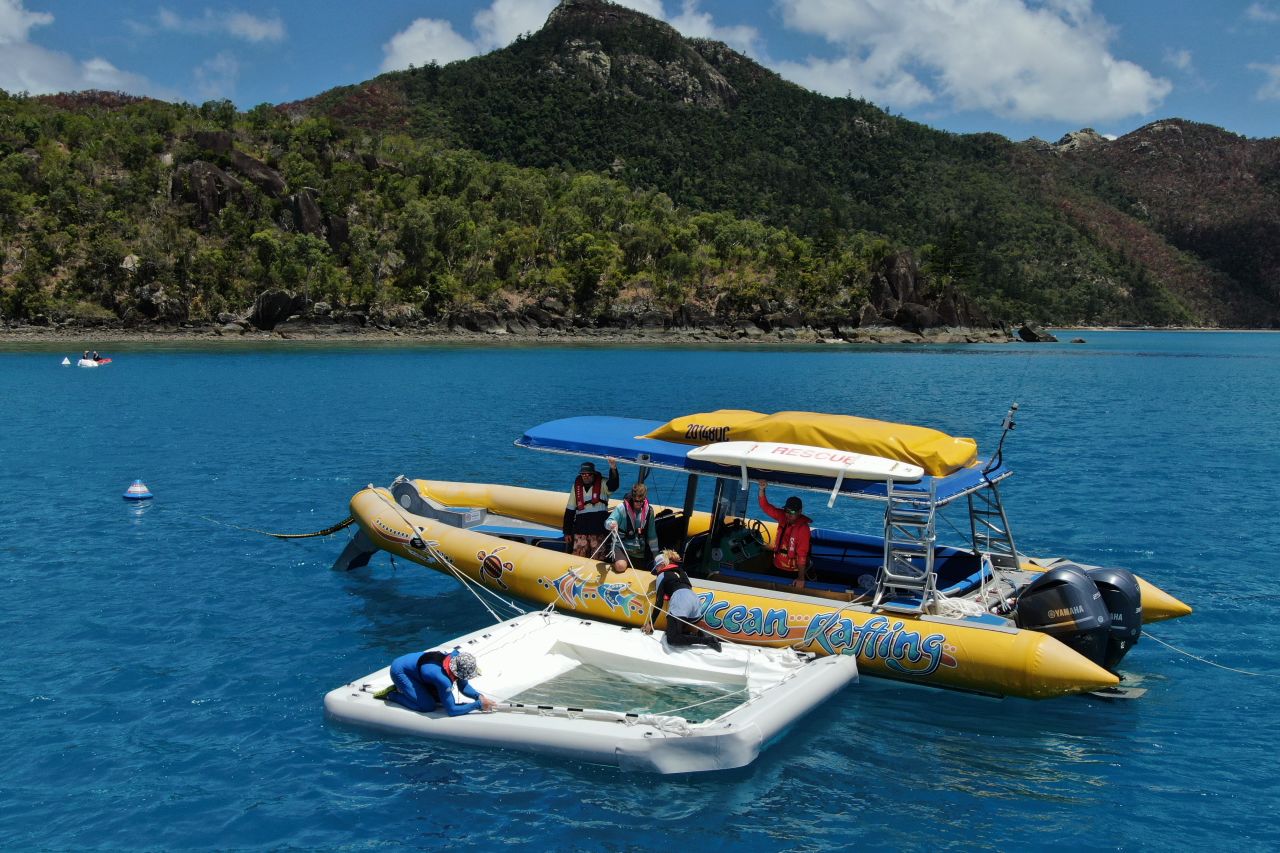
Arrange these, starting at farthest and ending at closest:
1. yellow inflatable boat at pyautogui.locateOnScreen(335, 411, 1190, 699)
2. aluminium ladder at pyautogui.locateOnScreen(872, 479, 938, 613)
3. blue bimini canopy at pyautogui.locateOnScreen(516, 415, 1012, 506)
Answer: blue bimini canopy at pyautogui.locateOnScreen(516, 415, 1012, 506) < aluminium ladder at pyautogui.locateOnScreen(872, 479, 938, 613) < yellow inflatable boat at pyautogui.locateOnScreen(335, 411, 1190, 699)

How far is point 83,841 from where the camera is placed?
28.1 ft

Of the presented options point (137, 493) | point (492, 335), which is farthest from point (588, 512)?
point (492, 335)

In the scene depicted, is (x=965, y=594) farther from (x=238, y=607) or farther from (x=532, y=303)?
(x=532, y=303)

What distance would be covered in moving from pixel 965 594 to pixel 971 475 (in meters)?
1.57

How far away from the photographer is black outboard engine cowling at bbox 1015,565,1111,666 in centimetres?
1137

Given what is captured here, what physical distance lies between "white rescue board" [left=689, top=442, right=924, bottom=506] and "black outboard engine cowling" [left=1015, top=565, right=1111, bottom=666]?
201 centimetres

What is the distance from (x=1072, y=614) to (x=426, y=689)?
726 cm

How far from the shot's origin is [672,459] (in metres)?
13.1

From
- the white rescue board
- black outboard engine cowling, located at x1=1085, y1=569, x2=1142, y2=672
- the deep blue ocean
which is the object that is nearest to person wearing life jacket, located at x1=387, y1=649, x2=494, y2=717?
the deep blue ocean

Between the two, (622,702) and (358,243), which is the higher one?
(358,243)

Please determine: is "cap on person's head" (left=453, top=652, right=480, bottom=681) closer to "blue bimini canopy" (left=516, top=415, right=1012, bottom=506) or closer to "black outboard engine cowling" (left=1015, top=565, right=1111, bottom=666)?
"blue bimini canopy" (left=516, top=415, right=1012, bottom=506)

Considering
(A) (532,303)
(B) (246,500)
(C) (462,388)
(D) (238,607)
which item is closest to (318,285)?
(A) (532,303)

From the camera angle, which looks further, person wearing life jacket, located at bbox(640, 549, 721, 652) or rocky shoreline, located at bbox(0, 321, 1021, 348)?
rocky shoreline, located at bbox(0, 321, 1021, 348)

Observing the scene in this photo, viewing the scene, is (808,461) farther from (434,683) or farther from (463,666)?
(434,683)
